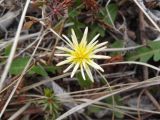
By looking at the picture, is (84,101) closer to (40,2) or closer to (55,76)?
(55,76)

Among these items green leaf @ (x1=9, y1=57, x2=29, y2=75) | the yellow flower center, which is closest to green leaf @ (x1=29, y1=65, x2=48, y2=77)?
green leaf @ (x1=9, y1=57, x2=29, y2=75)

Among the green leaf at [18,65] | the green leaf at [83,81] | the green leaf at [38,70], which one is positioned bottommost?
the green leaf at [83,81]

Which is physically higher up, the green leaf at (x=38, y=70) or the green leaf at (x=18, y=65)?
the green leaf at (x=18, y=65)

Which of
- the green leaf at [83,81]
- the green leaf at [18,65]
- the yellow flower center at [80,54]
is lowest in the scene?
the green leaf at [83,81]

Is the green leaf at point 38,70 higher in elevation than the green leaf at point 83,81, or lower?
higher

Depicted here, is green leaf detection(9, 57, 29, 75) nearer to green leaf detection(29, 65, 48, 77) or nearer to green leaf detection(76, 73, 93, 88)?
green leaf detection(29, 65, 48, 77)

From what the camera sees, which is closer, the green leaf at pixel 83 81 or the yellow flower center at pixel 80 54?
the yellow flower center at pixel 80 54

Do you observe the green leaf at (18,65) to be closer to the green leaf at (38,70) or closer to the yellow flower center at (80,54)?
the green leaf at (38,70)

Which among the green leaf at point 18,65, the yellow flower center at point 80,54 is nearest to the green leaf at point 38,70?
the green leaf at point 18,65

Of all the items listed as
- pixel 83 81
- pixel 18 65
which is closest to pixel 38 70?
pixel 18 65

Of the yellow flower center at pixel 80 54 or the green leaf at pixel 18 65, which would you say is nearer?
the yellow flower center at pixel 80 54
